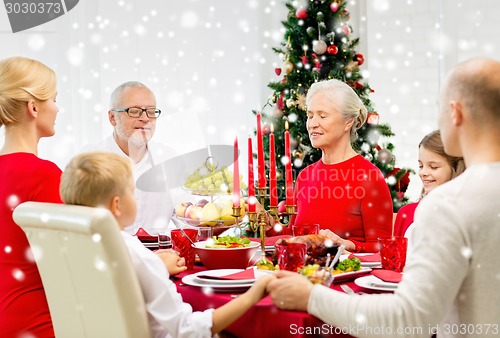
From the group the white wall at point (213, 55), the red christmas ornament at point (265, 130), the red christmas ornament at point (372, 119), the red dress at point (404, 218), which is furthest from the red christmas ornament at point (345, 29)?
the red dress at point (404, 218)

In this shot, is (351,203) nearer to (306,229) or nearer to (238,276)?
(306,229)

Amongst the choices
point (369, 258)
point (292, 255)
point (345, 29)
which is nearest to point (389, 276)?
point (292, 255)

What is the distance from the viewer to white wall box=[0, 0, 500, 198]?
4.60 meters

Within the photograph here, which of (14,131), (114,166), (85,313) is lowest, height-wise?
(85,313)

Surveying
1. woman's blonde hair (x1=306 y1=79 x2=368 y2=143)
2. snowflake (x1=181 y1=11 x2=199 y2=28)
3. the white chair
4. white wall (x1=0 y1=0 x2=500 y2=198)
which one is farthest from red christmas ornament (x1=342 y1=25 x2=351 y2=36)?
the white chair

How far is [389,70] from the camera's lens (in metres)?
5.38

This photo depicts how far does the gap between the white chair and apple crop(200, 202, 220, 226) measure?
0.72m

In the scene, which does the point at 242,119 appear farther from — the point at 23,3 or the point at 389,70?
the point at 23,3

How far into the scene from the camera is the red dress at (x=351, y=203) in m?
2.83

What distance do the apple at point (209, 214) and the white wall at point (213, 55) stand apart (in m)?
2.47

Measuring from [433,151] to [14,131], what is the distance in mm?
1692

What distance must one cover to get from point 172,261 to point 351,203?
1.12 metres

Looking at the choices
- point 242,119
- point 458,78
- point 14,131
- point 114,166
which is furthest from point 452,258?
point 242,119

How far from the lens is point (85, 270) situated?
1607mm
